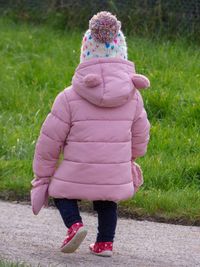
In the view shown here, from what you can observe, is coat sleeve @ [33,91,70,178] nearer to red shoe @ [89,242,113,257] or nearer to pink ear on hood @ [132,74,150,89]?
pink ear on hood @ [132,74,150,89]

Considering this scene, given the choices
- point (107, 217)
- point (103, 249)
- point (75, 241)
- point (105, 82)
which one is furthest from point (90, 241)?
point (105, 82)

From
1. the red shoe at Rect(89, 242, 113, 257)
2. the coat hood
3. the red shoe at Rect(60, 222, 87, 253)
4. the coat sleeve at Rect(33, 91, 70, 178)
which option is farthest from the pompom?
the red shoe at Rect(89, 242, 113, 257)

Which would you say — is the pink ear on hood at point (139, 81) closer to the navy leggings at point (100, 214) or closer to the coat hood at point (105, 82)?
the coat hood at point (105, 82)

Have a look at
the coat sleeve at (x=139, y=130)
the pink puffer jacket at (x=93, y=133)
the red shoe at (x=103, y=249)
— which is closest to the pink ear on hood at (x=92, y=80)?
the pink puffer jacket at (x=93, y=133)

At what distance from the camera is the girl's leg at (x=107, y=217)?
5.00m

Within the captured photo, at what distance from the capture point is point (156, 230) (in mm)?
5793

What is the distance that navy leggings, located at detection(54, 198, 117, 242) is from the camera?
493 centimetres

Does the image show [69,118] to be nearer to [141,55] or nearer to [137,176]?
[137,176]

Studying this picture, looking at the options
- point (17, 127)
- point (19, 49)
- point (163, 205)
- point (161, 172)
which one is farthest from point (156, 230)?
point (19, 49)

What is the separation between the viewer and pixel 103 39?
4.90 m

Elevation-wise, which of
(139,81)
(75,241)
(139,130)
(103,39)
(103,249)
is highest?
(103,39)

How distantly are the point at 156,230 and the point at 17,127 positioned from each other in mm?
2291

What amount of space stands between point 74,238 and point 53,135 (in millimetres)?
537

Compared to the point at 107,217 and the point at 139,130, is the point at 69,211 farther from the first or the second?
the point at 139,130
